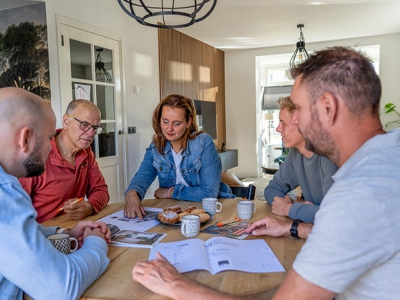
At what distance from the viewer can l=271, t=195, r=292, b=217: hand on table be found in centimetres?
148

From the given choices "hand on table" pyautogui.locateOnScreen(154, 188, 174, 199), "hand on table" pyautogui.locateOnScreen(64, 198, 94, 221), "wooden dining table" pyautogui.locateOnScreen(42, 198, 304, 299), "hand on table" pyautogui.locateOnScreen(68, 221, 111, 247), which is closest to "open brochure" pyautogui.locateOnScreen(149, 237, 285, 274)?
"wooden dining table" pyautogui.locateOnScreen(42, 198, 304, 299)

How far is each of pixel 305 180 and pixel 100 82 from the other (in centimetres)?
288

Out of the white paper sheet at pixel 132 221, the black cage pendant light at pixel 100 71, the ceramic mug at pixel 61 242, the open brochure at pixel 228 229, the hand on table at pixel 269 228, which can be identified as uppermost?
the black cage pendant light at pixel 100 71

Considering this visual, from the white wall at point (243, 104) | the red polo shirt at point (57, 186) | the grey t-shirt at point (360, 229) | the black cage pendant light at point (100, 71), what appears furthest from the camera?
the white wall at point (243, 104)

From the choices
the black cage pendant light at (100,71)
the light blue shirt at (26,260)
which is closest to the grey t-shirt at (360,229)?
the light blue shirt at (26,260)

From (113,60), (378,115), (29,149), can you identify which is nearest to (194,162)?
(29,149)

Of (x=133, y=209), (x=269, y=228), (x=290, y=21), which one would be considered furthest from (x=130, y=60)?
(x=269, y=228)

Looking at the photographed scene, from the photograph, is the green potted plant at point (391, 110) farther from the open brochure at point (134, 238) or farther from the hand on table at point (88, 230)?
the hand on table at point (88, 230)

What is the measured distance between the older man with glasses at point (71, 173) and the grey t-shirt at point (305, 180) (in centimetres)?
93

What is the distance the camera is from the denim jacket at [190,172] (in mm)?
1840

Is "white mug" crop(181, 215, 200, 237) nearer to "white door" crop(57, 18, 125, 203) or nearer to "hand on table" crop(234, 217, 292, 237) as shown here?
"hand on table" crop(234, 217, 292, 237)

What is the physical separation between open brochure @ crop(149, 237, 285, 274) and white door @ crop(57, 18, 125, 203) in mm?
2631

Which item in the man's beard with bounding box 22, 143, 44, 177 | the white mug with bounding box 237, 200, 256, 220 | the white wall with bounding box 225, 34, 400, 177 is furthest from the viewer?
the white wall with bounding box 225, 34, 400, 177

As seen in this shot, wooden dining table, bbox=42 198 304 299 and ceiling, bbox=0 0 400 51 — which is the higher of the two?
ceiling, bbox=0 0 400 51
